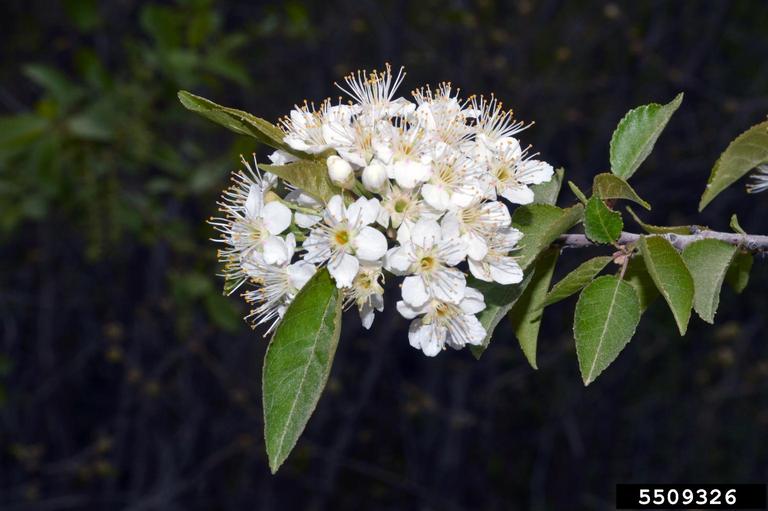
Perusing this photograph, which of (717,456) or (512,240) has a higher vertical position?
(717,456)

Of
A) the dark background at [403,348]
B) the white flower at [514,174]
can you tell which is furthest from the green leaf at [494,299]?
the dark background at [403,348]

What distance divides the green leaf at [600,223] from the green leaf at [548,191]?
0.39 feet

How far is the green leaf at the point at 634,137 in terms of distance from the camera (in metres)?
1.07

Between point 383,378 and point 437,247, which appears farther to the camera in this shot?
point 383,378

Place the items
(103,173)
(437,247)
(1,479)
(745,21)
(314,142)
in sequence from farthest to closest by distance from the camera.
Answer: (745,21)
(1,479)
(103,173)
(314,142)
(437,247)

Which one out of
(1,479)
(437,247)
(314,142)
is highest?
(314,142)

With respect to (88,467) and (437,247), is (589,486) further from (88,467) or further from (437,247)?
(437,247)

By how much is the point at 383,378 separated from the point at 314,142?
7.39 ft

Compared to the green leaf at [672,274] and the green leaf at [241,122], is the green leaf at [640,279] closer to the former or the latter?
the green leaf at [672,274]

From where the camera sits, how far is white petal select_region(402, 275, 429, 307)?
36.5 inches

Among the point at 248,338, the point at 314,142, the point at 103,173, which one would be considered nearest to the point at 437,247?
the point at 314,142

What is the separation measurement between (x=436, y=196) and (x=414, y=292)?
0.12 metres

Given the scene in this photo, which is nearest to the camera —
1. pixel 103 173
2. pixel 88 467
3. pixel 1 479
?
pixel 103 173

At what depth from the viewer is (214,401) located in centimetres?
321
